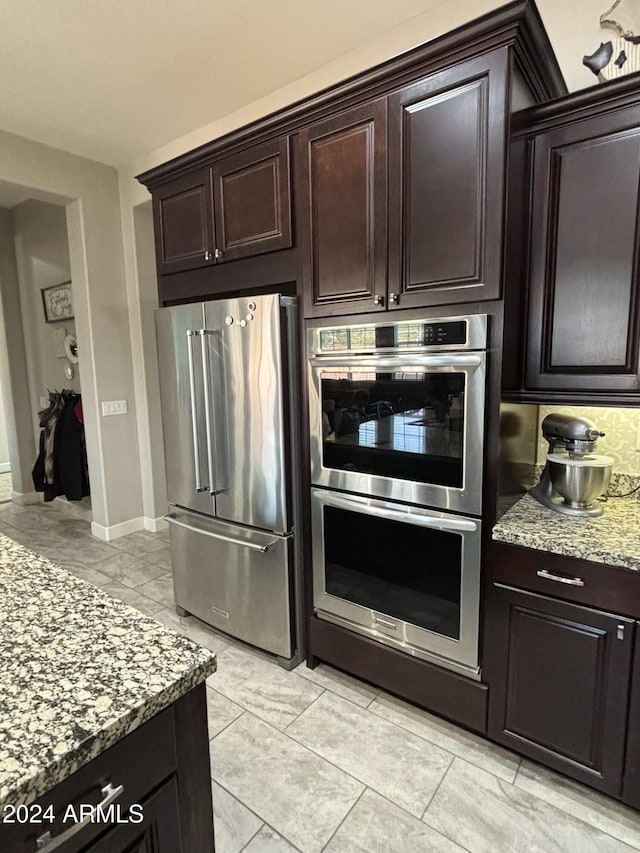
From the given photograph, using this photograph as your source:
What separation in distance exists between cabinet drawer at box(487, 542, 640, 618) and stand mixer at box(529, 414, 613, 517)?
0.28m

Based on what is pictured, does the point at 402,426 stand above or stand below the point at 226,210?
below

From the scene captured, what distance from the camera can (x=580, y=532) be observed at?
153cm

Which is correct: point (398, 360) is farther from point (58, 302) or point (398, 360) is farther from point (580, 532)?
point (58, 302)

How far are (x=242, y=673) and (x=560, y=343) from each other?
6.68 ft

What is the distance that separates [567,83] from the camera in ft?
6.35

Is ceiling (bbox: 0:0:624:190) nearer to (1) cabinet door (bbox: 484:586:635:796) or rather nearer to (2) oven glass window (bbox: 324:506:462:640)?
(2) oven glass window (bbox: 324:506:462:640)

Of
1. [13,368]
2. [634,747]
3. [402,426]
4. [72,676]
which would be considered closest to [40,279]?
[13,368]

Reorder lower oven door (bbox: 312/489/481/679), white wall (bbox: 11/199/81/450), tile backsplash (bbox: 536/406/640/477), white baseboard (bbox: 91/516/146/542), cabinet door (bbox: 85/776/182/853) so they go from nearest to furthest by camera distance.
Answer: cabinet door (bbox: 85/776/182/853)
lower oven door (bbox: 312/489/481/679)
tile backsplash (bbox: 536/406/640/477)
white baseboard (bbox: 91/516/146/542)
white wall (bbox: 11/199/81/450)

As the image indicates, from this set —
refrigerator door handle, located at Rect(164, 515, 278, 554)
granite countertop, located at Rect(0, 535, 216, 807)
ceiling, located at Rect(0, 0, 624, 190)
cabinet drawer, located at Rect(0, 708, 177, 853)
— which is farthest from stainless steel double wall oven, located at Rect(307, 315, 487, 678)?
ceiling, located at Rect(0, 0, 624, 190)

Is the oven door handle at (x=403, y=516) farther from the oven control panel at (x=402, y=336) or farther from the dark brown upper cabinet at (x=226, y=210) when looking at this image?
the dark brown upper cabinet at (x=226, y=210)

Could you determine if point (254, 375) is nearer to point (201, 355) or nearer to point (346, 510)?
point (201, 355)

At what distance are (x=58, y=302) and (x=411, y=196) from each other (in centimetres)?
387

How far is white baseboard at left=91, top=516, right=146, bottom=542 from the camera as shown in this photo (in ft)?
12.9

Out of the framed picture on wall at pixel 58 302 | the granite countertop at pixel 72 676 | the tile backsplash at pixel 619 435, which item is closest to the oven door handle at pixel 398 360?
the tile backsplash at pixel 619 435
